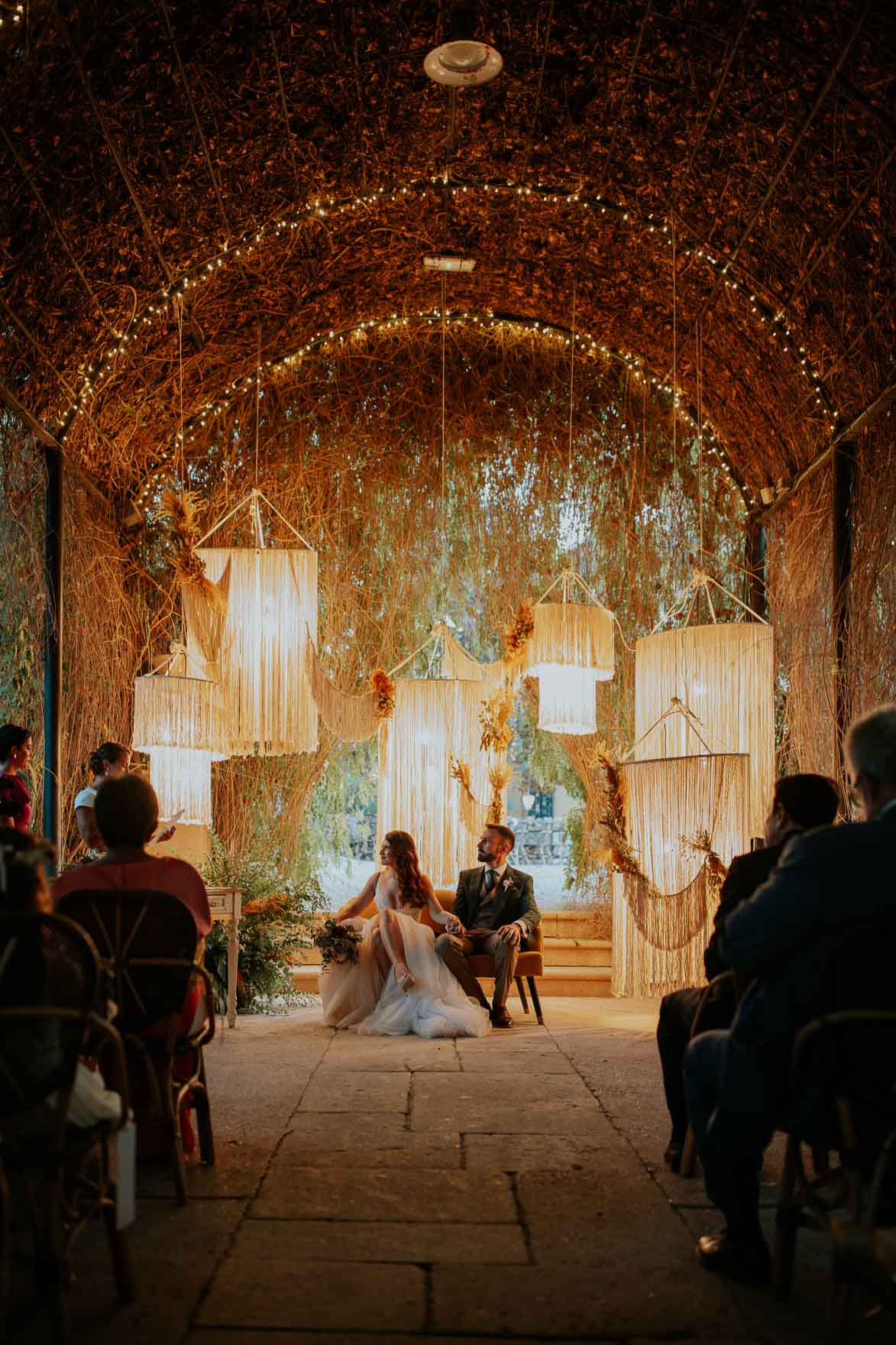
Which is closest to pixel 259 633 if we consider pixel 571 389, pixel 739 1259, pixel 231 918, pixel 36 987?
pixel 231 918

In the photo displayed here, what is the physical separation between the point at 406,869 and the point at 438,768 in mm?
585

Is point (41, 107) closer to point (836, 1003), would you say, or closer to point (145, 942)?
point (145, 942)

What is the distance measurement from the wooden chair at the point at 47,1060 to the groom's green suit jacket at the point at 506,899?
4.70 metres

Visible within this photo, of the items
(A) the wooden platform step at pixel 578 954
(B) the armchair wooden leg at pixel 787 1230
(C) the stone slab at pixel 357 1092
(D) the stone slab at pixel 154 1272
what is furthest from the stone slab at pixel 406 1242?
(A) the wooden platform step at pixel 578 954

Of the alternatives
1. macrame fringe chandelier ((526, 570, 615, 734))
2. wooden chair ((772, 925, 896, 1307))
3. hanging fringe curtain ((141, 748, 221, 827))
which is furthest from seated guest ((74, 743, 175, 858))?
wooden chair ((772, 925, 896, 1307))

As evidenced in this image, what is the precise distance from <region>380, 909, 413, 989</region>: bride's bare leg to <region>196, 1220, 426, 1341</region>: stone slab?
3.77m

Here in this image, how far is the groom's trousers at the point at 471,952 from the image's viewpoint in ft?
21.6

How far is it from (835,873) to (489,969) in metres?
4.72

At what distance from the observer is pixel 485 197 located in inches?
246

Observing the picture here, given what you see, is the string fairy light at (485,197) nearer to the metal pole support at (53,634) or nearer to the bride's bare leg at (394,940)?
the metal pole support at (53,634)

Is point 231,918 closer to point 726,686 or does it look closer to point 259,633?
point 259,633

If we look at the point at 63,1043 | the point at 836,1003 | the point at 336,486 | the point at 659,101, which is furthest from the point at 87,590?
the point at 836,1003

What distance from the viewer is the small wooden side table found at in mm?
6328

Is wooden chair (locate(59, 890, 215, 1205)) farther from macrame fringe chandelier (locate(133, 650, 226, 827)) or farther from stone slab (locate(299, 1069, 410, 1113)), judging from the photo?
macrame fringe chandelier (locate(133, 650, 226, 827))
